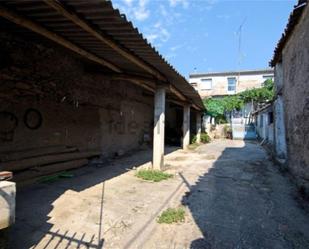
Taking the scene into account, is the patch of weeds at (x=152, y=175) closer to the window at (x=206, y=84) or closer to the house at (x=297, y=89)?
the house at (x=297, y=89)

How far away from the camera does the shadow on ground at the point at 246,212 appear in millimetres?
3988

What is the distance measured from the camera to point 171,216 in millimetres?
4734

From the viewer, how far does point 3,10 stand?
13.9 feet

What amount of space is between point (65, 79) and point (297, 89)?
6162 millimetres

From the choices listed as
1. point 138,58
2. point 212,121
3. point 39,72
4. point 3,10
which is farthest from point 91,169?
point 212,121

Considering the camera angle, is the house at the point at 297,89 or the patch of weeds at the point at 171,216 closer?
the patch of weeds at the point at 171,216

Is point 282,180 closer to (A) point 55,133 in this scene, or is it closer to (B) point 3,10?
(A) point 55,133

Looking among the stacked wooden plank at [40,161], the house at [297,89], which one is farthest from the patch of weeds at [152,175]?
the house at [297,89]

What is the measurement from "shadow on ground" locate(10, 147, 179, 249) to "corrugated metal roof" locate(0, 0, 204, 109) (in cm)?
317

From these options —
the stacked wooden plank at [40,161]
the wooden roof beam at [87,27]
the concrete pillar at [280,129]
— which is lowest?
the stacked wooden plank at [40,161]

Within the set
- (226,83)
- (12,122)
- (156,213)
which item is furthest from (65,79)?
(226,83)

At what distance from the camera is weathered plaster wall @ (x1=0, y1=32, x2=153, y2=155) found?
20.6 feet

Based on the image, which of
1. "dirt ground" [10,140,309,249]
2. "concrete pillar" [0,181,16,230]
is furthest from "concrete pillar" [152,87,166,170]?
"concrete pillar" [0,181,16,230]

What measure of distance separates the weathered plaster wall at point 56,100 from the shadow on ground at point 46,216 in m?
1.20
